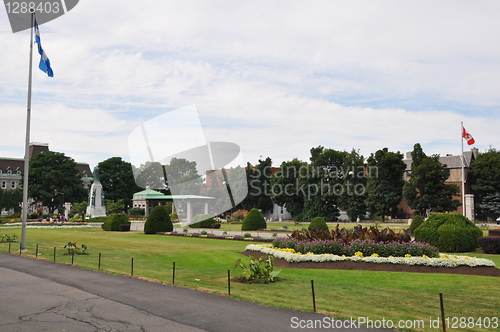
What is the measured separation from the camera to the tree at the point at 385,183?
6606cm

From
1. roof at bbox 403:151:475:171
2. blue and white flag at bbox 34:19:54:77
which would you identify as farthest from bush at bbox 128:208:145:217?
blue and white flag at bbox 34:19:54:77

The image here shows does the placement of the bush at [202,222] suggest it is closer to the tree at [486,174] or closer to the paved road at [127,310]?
the paved road at [127,310]

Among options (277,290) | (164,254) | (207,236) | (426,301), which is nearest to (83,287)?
(277,290)

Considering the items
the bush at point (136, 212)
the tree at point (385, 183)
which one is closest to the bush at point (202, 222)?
the tree at point (385, 183)

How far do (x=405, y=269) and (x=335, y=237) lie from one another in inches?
161

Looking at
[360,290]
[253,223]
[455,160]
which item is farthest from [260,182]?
[360,290]

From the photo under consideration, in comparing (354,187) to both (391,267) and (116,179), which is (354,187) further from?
(391,267)

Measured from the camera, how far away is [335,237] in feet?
63.0

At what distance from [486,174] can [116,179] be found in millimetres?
72828

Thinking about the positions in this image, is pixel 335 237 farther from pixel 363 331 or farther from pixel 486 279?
pixel 363 331

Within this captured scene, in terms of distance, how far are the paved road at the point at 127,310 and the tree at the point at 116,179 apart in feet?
270

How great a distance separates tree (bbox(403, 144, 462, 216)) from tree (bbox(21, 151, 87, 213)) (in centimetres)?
6453

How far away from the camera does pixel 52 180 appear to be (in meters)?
83.9

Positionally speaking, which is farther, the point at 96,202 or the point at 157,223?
the point at 96,202
